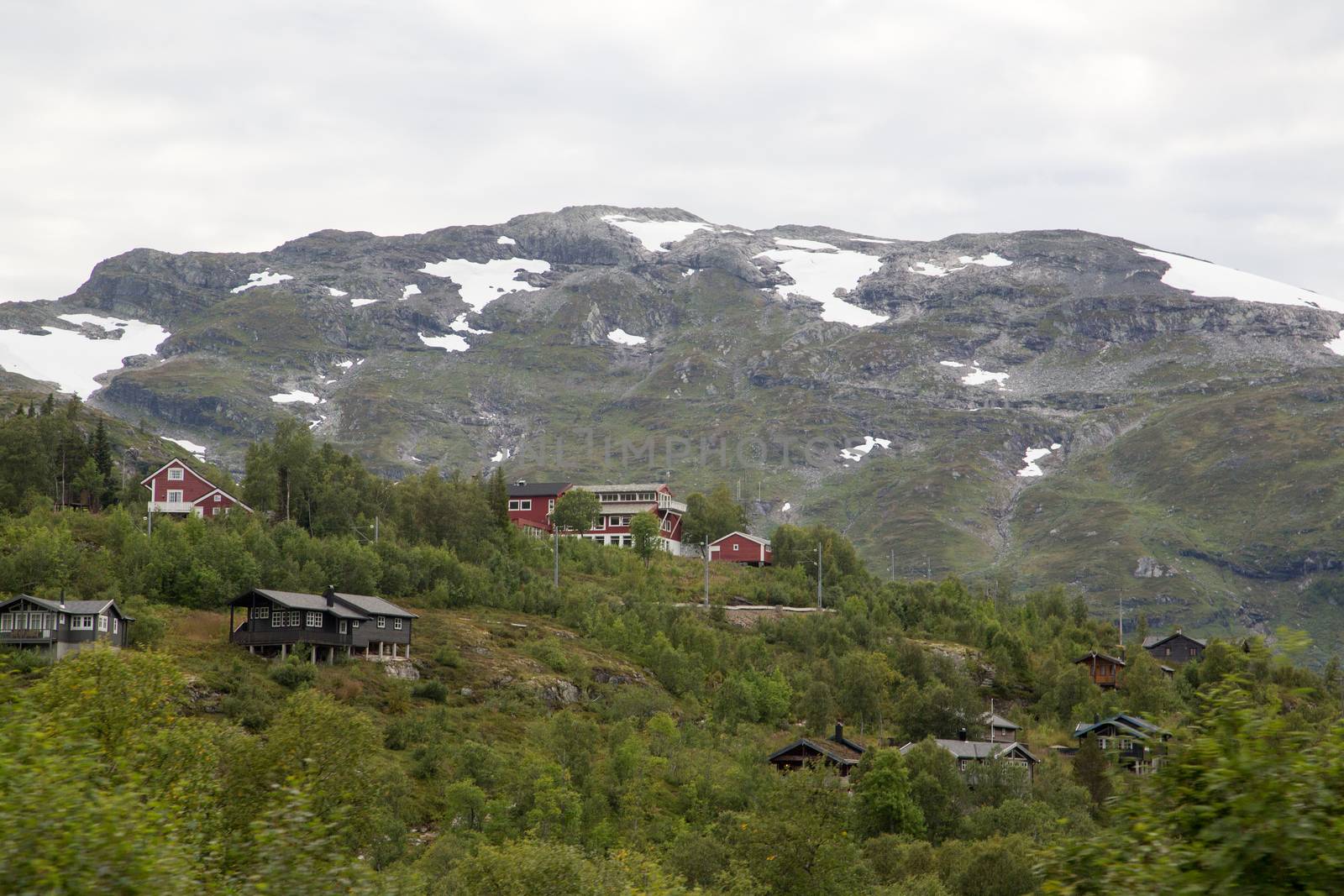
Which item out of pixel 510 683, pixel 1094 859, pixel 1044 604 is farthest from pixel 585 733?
pixel 1044 604

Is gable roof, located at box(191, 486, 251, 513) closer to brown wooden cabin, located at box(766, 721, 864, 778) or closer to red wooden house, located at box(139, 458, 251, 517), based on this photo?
red wooden house, located at box(139, 458, 251, 517)

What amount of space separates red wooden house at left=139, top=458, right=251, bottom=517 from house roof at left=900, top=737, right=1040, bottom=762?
69.7 metres

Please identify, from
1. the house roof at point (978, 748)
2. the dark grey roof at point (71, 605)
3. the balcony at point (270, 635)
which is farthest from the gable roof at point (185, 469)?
the house roof at point (978, 748)

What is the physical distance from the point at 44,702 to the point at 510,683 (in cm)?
4852

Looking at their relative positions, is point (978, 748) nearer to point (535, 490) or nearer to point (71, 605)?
point (71, 605)

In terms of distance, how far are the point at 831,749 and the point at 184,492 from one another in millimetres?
69867

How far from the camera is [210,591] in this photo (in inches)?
3602

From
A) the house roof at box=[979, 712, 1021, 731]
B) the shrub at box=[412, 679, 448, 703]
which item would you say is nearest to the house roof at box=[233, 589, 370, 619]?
the shrub at box=[412, 679, 448, 703]

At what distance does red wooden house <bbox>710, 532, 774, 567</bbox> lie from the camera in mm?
150875

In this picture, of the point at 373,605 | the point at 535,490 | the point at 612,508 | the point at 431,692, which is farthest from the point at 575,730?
the point at 535,490

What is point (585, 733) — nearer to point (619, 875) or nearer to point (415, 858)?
point (415, 858)

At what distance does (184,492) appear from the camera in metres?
126

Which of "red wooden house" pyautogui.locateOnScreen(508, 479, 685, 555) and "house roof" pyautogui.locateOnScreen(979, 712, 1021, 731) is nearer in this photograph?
"house roof" pyautogui.locateOnScreen(979, 712, 1021, 731)

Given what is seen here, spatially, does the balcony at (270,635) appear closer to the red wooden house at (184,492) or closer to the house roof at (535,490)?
the red wooden house at (184,492)
